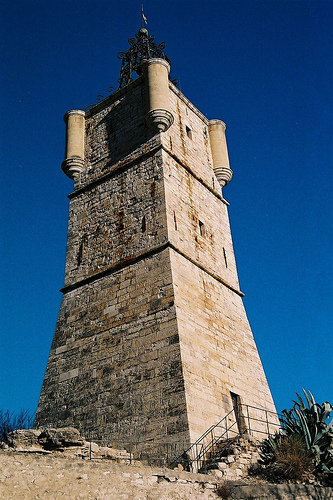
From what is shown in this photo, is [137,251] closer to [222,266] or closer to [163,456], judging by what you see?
[222,266]

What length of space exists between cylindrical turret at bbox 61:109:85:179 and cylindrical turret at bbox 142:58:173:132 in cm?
240

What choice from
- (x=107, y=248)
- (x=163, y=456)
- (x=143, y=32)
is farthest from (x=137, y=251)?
(x=143, y=32)

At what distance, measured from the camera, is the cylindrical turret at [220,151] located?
16.5 m

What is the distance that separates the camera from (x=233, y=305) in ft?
46.1

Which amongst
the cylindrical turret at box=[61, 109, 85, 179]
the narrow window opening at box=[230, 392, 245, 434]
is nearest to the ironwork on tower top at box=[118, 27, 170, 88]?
the cylindrical turret at box=[61, 109, 85, 179]

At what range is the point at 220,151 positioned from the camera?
16875 millimetres

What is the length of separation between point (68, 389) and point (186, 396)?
3011mm

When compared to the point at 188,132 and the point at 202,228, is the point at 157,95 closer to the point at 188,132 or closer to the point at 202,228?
the point at 188,132

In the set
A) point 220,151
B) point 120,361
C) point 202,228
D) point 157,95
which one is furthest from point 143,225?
point 220,151

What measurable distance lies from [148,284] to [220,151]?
6.16 m

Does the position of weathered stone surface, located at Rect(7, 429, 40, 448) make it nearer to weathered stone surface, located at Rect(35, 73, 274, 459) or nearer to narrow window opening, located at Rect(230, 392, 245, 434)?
weathered stone surface, located at Rect(35, 73, 274, 459)

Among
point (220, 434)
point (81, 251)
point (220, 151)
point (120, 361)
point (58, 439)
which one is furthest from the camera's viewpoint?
point (220, 151)

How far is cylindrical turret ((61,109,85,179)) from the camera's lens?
1577cm

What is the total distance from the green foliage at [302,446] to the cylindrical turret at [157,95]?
24.2 ft
